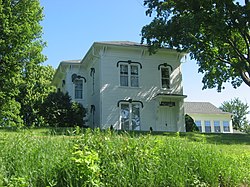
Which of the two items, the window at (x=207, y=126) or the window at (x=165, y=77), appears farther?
the window at (x=207, y=126)

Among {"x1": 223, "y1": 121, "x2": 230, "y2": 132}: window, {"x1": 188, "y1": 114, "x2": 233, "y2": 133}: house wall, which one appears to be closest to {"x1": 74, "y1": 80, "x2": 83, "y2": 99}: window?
{"x1": 188, "y1": 114, "x2": 233, "y2": 133}: house wall

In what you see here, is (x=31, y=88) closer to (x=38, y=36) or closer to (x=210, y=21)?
(x=38, y=36)

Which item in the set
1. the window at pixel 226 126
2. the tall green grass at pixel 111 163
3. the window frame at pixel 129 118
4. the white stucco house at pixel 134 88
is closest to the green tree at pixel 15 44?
the white stucco house at pixel 134 88

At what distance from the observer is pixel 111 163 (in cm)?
536

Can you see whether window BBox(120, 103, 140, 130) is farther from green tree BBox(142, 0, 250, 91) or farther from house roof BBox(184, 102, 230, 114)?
house roof BBox(184, 102, 230, 114)

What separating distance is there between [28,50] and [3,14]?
367 cm

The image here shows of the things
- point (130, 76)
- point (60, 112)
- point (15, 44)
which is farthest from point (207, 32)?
point (15, 44)

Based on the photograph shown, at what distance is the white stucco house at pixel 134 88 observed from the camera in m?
22.4

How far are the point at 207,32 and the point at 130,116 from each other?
287 inches

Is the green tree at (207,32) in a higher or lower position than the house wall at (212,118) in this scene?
higher

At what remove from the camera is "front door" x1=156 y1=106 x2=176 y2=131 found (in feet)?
76.8

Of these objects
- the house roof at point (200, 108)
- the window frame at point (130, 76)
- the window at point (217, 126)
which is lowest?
the window at point (217, 126)

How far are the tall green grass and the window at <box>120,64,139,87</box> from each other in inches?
646

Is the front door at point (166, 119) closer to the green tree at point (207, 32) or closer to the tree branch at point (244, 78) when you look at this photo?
the green tree at point (207, 32)
